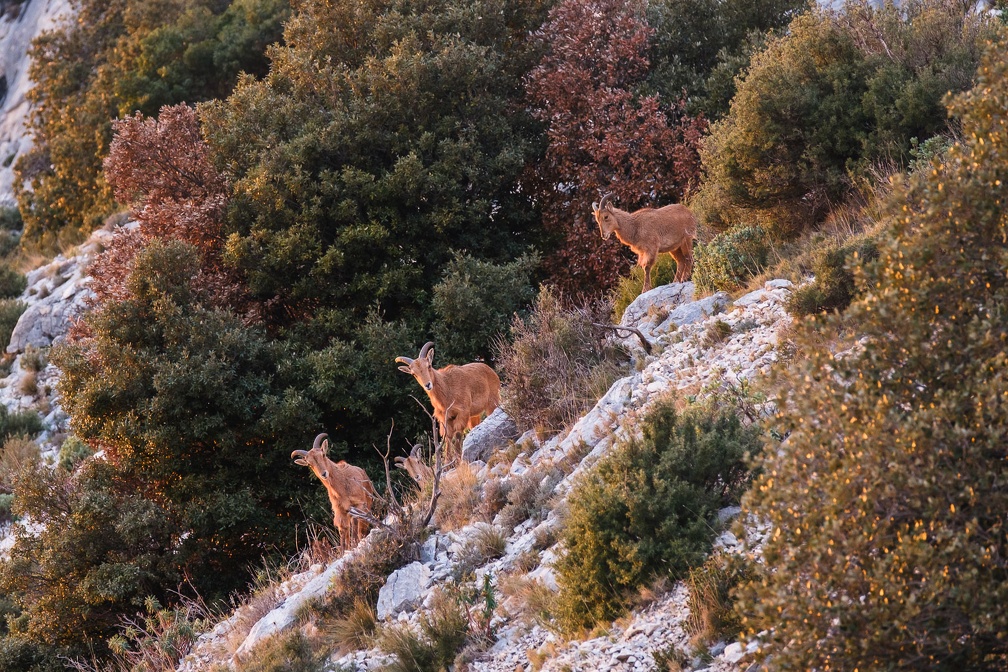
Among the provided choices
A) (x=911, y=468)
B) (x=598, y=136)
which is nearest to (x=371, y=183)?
(x=598, y=136)

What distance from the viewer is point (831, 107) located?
15.9 meters

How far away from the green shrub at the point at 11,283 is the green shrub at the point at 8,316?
1.46m

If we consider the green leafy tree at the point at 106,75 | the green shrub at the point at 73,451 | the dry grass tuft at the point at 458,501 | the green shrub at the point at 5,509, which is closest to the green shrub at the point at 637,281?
the dry grass tuft at the point at 458,501

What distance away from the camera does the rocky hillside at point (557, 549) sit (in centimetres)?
809

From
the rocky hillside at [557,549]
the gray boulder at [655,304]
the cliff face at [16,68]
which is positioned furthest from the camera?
the cliff face at [16,68]

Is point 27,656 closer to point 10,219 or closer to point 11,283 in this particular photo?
point 11,283

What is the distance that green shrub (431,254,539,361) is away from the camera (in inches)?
691

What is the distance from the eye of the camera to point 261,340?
16.9 m

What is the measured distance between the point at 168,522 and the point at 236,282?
531 centimetres

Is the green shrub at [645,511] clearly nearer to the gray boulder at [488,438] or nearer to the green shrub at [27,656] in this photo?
the gray boulder at [488,438]

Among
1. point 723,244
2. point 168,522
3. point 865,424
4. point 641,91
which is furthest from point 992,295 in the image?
point 641,91

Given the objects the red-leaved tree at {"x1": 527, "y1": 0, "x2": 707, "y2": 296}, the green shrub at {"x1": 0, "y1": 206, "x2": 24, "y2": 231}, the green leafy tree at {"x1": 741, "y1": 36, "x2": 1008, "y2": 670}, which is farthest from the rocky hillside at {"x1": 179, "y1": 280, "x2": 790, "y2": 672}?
the green shrub at {"x1": 0, "y1": 206, "x2": 24, "y2": 231}

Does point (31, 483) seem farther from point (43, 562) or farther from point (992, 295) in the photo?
point (992, 295)

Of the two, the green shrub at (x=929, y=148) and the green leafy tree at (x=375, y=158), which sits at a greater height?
the green leafy tree at (x=375, y=158)
